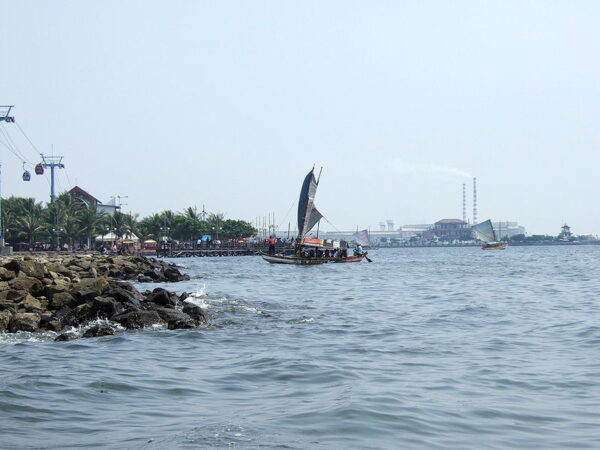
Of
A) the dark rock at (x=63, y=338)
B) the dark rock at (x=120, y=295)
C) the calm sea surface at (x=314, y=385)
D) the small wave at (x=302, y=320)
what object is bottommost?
the calm sea surface at (x=314, y=385)

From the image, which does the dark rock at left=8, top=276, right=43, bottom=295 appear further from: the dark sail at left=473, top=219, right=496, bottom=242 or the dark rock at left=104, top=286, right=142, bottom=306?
the dark sail at left=473, top=219, right=496, bottom=242

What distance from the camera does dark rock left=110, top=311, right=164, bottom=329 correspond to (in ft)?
57.1

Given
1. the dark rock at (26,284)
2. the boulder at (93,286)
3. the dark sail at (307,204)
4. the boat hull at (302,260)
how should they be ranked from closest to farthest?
the boulder at (93,286) → the dark rock at (26,284) → the boat hull at (302,260) → the dark sail at (307,204)

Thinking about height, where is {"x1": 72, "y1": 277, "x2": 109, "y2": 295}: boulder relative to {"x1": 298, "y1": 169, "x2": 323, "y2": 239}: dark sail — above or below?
below

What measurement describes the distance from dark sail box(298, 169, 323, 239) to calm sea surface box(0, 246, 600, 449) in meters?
49.4

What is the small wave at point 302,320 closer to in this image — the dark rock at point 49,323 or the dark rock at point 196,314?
the dark rock at point 196,314

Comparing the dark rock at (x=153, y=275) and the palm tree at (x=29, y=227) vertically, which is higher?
the palm tree at (x=29, y=227)

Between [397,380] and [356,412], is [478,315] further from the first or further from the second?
[356,412]

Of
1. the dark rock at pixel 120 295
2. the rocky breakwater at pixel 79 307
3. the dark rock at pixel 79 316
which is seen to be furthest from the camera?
the dark rock at pixel 120 295

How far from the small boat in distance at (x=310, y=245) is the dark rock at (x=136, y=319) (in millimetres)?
48145

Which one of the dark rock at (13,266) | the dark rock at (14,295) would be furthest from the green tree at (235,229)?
the dark rock at (14,295)

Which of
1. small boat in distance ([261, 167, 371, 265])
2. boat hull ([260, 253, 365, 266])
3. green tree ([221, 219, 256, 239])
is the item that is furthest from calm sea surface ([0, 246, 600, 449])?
green tree ([221, 219, 256, 239])

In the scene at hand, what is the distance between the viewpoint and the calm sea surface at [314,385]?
320 inches

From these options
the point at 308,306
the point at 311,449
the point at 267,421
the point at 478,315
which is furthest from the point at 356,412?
the point at 308,306
